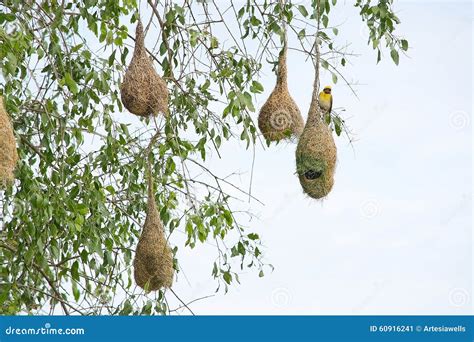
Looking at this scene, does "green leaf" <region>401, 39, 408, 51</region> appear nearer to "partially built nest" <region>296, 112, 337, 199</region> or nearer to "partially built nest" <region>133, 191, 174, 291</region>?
"partially built nest" <region>296, 112, 337, 199</region>

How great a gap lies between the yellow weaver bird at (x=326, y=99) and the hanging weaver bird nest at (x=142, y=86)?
2.27ft

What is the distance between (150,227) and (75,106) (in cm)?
78

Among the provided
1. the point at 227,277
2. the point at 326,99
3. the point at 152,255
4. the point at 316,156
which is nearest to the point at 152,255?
the point at 152,255

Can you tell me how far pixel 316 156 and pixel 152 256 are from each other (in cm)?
84

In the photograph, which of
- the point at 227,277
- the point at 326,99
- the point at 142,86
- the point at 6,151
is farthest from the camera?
the point at 227,277

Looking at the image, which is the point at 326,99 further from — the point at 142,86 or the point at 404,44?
the point at 142,86

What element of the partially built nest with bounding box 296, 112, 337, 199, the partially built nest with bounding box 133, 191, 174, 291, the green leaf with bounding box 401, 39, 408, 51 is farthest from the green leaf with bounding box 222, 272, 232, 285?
the green leaf with bounding box 401, 39, 408, 51

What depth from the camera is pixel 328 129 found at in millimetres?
3674

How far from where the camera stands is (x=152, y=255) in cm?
375

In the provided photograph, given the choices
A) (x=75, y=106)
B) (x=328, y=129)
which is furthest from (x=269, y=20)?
(x=75, y=106)

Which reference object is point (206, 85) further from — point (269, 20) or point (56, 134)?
point (56, 134)

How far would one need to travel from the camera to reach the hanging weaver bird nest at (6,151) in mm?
3150

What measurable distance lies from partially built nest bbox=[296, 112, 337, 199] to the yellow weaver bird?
0.17 metres

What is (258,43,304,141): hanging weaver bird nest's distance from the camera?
12.1ft
